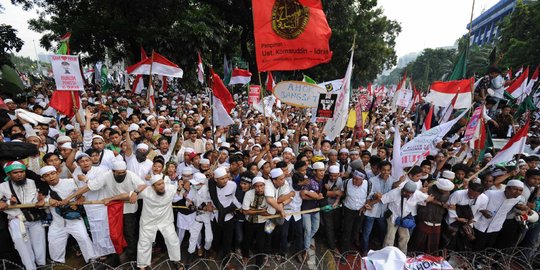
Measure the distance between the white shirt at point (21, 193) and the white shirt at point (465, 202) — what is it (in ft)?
20.6

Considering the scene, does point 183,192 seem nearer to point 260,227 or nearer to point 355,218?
point 260,227

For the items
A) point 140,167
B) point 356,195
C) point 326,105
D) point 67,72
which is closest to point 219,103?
point 140,167

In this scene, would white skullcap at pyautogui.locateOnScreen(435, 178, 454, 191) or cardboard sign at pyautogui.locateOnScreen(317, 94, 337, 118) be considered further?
cardboard sign at pyautogui.locateOnScreen(317, 94, 337, 118)

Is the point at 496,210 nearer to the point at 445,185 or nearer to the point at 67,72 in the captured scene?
the point at 445,185

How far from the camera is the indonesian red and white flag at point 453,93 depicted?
677 cm

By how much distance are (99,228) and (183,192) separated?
1314 millimetres

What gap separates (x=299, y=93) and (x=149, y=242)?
3860mm

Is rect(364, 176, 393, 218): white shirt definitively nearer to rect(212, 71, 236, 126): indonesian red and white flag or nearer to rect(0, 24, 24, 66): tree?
rect(212, 71, 236, 126): indonesian red and white flag

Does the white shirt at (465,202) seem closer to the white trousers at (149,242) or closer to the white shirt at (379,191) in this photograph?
the white shirt at (379,191)

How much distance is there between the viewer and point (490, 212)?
4664 mm

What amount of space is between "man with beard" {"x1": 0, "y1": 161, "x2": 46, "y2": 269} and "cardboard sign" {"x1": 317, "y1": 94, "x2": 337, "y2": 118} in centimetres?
496

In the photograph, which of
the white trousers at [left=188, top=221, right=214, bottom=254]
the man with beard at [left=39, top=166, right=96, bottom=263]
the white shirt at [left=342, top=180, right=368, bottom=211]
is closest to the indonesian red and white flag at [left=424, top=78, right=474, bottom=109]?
the white shirt at [left=342, top=180, right=368, bottom=211]

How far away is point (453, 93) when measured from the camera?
7129mm

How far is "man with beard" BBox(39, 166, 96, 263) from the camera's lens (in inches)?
159
